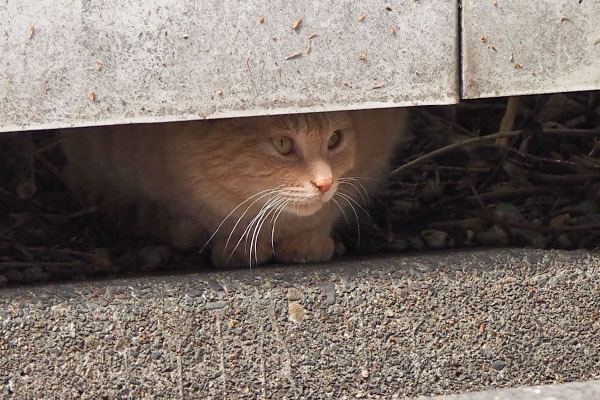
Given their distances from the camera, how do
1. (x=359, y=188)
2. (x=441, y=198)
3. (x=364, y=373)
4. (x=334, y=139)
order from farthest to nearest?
(x=441, y=198) → (x=359, y=188) → (x=334, y=139) → (x=364, y=373)

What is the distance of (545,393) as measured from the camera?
5.41 ft

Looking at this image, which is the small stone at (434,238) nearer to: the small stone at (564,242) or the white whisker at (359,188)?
the white whisker at (359,188)

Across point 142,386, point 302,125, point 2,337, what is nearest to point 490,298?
point 302,125

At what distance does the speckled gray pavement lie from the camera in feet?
5.61

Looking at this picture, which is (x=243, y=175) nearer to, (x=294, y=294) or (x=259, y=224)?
(x=259, y=224)

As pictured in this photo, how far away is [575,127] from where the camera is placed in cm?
289

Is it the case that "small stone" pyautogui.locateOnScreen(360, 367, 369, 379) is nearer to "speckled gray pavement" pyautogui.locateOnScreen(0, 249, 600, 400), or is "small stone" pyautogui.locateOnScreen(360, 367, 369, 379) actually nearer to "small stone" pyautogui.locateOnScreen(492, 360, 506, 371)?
"speckled gray pavement" pyautogui.locateOnScreen(0, 249, 600, 400)

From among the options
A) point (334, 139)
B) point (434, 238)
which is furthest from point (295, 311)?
point (434, 238)

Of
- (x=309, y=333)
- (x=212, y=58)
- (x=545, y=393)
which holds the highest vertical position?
(x=212, y=58)

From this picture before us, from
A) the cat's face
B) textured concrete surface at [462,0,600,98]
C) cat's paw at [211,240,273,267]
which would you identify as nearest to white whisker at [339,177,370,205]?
the cat's face

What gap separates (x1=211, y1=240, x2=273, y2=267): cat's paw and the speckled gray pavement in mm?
300

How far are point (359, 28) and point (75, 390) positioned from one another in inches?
40.5

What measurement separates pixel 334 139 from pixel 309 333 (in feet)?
2.00

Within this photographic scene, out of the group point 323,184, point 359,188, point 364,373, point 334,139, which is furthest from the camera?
point 359,188
